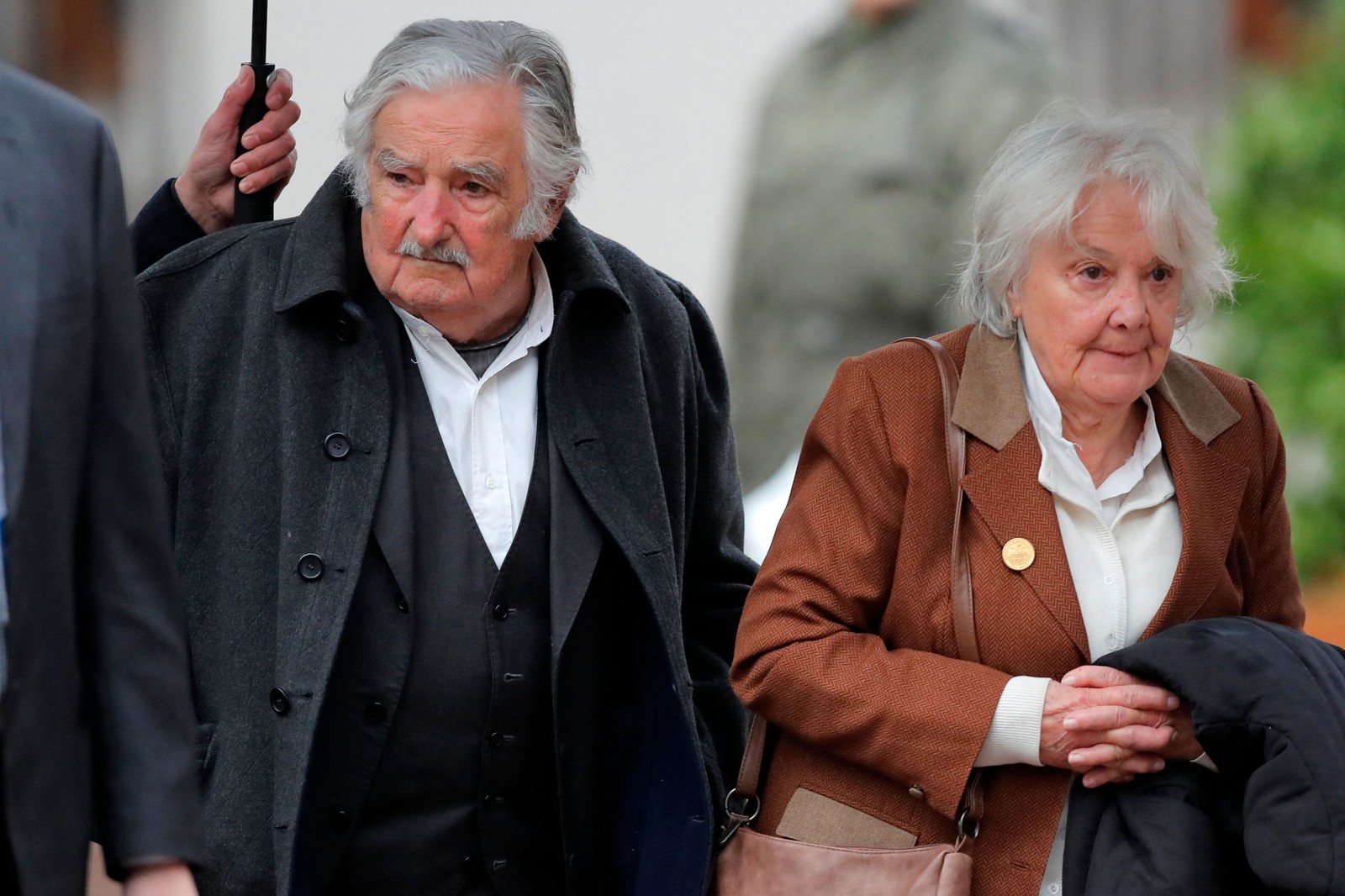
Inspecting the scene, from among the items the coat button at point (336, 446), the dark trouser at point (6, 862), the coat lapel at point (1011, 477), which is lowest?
the dark trouser at point (6, 862)

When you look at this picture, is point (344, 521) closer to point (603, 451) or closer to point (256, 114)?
point (603, 451)

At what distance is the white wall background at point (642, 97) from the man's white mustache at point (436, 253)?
3.09 m

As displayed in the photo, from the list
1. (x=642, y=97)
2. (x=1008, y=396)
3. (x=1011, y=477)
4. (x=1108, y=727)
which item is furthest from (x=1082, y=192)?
(x=642, y=97)

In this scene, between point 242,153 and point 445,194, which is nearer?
point 445,194

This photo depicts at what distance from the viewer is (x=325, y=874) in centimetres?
246

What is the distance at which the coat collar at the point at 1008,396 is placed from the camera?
2.60 m

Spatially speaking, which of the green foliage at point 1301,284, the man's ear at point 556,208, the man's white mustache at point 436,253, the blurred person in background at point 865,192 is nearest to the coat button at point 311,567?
the man's white mustache at point 436,253

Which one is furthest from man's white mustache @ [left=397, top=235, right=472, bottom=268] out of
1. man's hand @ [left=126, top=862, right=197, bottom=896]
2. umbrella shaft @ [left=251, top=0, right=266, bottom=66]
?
man's hand @ [left=126, top=862, right=197, bottom=896]

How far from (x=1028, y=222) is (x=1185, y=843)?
34.7 inches

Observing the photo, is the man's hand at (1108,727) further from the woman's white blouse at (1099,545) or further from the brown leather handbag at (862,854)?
the brown leather handbag at (862,854)

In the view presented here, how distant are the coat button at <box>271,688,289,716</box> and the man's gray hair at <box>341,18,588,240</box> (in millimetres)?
703

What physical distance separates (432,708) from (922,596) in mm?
702

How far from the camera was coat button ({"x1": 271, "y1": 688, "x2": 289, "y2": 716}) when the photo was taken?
7.94ft

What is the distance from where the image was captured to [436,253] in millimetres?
2549
